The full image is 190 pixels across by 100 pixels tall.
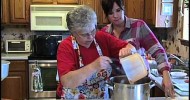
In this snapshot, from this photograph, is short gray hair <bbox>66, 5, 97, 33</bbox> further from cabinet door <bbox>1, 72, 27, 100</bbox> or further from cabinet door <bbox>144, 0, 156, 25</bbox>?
cabinet door <bbox>1, 72, 27, 100</bbox>

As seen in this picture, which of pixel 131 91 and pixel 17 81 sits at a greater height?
pixel 131 91

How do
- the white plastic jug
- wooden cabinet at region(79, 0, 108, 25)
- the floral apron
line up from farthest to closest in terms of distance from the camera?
wooden cabinet at region(79, 0, 108, 25) → the floral apron → the white plastic jug

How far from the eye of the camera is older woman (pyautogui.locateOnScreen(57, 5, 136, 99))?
1194mm

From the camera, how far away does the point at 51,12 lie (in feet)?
11.4

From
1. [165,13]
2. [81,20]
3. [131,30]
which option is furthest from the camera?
[165,13]

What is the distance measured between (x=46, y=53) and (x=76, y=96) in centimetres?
206

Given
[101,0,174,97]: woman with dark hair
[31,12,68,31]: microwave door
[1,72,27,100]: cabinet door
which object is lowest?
[1,72,27,100]: cabinet door

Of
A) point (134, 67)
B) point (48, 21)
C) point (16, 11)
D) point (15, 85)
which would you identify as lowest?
point (15, 85)

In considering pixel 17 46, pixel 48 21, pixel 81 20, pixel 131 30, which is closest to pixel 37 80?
pixel 17 46

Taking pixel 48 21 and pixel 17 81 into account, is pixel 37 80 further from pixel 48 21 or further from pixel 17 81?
pixel 48 21

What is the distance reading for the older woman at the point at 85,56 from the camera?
1194 millimetres

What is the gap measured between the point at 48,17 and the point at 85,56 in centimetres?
220

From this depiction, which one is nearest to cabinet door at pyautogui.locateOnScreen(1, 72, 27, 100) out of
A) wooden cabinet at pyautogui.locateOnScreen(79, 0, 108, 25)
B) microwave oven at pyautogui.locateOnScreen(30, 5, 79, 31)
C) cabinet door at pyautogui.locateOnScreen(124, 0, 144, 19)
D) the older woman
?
microwave oven at pyautogui.locateOnScreen(30, 5, 79, 31)

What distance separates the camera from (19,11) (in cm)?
352
